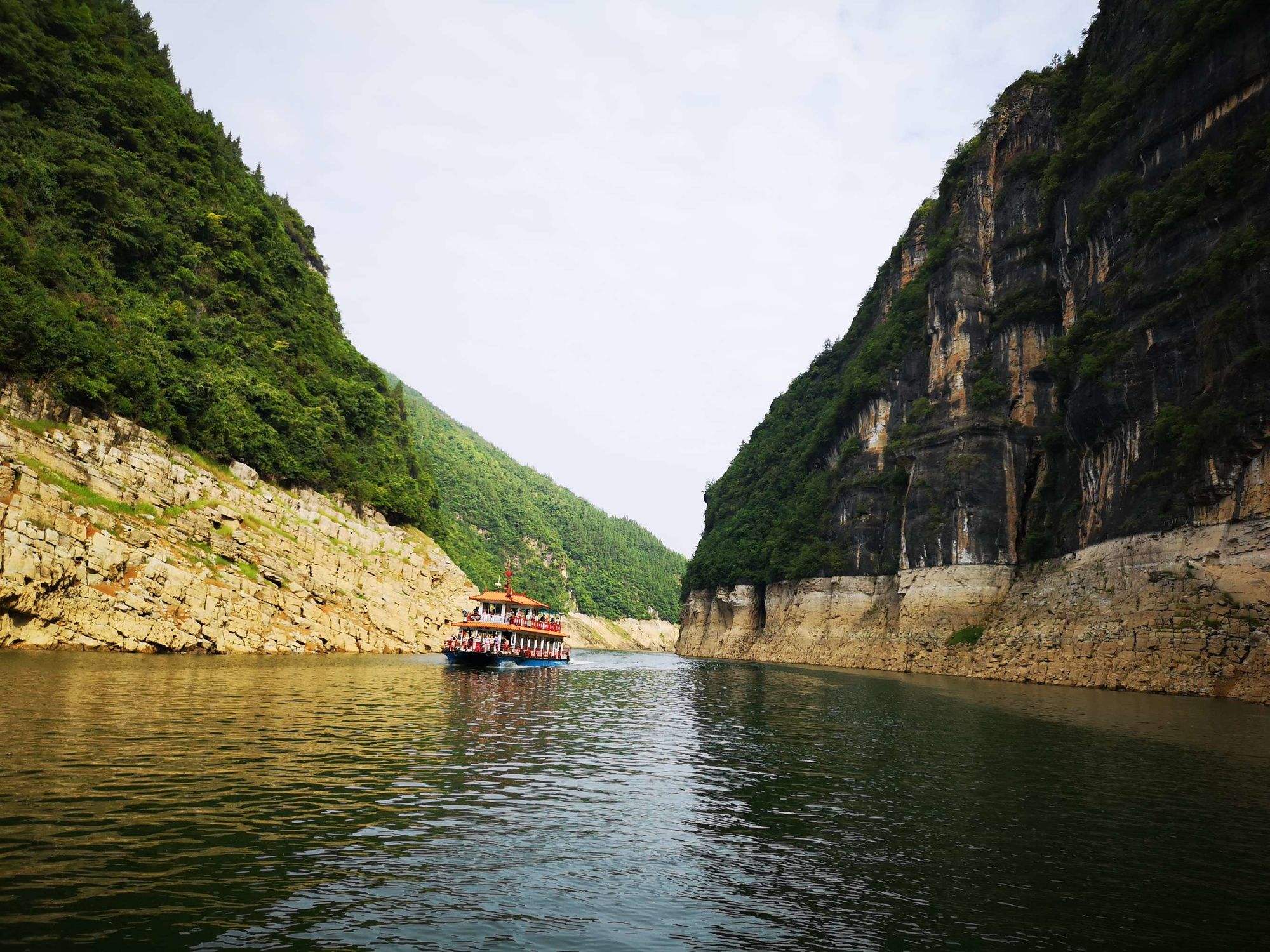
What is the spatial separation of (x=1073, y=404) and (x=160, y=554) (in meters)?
64.8

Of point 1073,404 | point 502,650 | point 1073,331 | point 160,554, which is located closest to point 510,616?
point 502,650

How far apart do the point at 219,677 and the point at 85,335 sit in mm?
27369

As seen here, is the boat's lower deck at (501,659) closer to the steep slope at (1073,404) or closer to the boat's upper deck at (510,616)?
the boat's upper deck at (510,616)

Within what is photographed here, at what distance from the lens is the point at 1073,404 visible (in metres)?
61.8

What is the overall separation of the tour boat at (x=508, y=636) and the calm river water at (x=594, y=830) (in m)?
27.3

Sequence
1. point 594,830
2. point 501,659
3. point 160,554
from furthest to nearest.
→ point 501,659 < point 160,554 < point 594,830

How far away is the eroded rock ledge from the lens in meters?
41.7

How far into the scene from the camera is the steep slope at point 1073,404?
4541cm

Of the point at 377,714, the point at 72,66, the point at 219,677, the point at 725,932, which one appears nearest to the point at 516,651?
the point at 219,677

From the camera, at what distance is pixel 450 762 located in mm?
20672

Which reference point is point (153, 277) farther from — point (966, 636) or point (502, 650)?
point (966, 636)

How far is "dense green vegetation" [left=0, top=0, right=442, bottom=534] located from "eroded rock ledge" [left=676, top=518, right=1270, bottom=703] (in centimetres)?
5073

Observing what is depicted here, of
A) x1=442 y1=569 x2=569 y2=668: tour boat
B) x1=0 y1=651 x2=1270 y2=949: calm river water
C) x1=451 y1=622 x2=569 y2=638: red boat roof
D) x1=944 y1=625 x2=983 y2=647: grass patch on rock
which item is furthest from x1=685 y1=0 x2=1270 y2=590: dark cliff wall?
x1=451 y1=622 x2=569 y2=638: red boat roof

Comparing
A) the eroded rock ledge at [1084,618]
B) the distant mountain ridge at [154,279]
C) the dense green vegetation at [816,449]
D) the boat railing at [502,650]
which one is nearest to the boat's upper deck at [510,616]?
the boat railing at [502,650]
